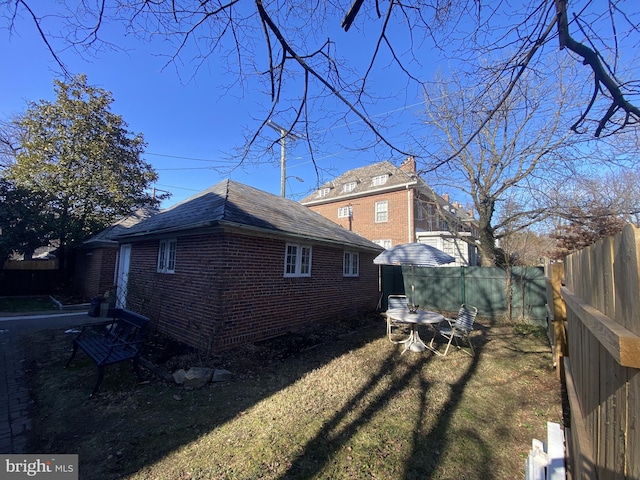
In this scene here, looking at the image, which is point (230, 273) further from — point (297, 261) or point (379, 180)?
point (379, 180)

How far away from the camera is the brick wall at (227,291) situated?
21.7ft

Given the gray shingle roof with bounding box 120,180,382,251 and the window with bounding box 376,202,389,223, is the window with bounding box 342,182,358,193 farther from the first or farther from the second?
the gray shingle roof with bounding box 120,180,382,251

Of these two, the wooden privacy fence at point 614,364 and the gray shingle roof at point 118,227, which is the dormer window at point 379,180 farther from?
the wooden privacy fence at point 614,364

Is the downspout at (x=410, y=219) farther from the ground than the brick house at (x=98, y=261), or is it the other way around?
the downspout at (x=410, y=219)

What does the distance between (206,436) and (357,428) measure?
189 cm

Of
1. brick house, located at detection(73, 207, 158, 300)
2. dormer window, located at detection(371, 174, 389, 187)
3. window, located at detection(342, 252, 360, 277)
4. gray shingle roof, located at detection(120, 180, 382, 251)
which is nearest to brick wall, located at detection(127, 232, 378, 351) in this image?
gray shingle roof, located at detection(120, 180, 382, 251)

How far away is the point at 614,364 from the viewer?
48.7 inches

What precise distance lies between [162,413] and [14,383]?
3312 millimetres

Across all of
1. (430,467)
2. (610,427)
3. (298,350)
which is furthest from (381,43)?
(298,350)

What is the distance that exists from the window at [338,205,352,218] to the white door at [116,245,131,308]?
52.8 ft

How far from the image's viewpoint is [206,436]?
3490 mm

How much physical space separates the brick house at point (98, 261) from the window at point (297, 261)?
30.2ft

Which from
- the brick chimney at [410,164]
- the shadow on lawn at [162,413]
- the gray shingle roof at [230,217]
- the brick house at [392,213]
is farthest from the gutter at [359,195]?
the shadow on lawn at [162,413]

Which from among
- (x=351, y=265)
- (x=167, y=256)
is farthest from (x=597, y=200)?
(x=167, y=256)
